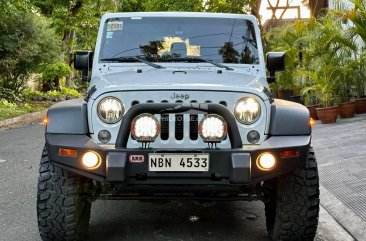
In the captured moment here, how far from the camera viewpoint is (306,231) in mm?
4445

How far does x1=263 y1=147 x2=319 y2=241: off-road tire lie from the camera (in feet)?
14.4

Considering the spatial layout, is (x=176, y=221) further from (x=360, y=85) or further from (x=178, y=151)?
(x=360, y=85)

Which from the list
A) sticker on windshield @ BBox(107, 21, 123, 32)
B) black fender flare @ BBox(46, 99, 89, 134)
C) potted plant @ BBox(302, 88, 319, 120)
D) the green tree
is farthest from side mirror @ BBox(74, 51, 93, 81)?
the green tree

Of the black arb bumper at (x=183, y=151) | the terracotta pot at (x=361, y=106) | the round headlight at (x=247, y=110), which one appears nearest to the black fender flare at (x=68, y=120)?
the black arb bumper at (x=183, y=151)

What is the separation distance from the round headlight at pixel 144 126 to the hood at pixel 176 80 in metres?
0.27

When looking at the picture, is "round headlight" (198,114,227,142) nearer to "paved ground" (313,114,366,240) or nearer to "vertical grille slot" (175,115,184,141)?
"vertical grille slot" (175,115,184,141)

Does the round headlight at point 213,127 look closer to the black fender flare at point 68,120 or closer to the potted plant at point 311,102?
the black fender flare at point 68,120

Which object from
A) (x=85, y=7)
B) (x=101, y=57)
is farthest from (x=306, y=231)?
(x=85, y=7)

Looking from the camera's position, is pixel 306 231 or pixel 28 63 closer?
pixel 306 231

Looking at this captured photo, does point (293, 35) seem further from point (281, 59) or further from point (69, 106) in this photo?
point (69, 106)

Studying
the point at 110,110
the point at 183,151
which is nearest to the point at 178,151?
the point at 183,151

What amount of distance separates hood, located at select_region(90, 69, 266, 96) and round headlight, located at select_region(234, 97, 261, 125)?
99mm

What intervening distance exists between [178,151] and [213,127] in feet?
1.01

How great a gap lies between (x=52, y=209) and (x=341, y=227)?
260cm
